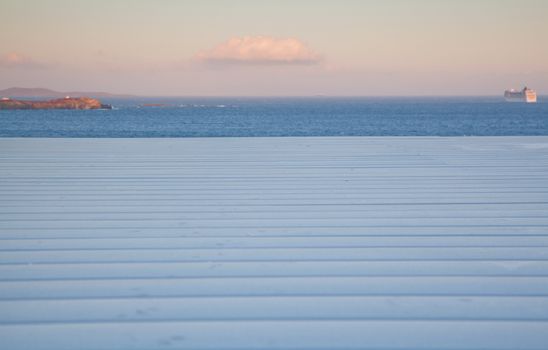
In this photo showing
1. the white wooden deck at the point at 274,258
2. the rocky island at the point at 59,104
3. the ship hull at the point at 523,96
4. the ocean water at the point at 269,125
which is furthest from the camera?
the ship hull at the point at 523,96

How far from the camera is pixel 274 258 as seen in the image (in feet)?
8.64

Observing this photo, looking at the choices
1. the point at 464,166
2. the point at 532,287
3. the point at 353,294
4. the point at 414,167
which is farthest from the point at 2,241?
the point at 464,166

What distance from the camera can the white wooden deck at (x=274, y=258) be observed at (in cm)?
189

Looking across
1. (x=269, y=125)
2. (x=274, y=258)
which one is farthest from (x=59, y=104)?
(x=274, y=258)

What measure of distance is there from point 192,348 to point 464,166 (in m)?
4.47

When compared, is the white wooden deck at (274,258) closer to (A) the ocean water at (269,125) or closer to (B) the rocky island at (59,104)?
(A) the ocean water at (269,125)

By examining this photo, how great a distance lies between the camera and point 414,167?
5.41 meters

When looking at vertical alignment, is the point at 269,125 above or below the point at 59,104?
below

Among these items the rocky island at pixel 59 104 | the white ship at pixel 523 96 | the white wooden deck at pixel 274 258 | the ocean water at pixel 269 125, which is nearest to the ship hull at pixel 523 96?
the white ship at pixel 523 96

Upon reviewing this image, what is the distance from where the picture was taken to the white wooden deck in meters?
1.89

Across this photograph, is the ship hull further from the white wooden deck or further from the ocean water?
the white wooden deck

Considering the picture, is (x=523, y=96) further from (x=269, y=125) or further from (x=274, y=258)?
(x=274, y=258)

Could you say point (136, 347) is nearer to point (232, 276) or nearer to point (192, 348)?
point (192, 348)

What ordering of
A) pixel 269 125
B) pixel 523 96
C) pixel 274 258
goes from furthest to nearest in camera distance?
pixel 523 96
pixel 269 125
pixel 274 258
